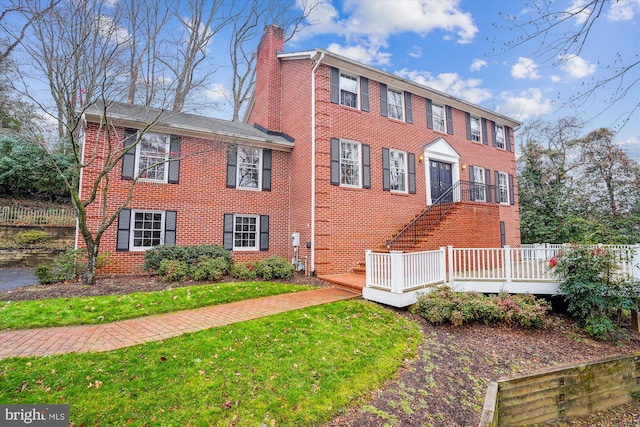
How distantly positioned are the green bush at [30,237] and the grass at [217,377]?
12.2 m

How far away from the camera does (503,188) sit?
1570cm

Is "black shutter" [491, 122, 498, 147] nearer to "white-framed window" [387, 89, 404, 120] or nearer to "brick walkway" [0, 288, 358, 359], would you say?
"white-framed window" [387, 89, 404, 120]

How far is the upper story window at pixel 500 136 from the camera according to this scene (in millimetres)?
15820

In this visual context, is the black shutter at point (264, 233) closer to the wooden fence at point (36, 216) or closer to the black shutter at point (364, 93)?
the black shutter at point (364, 93)

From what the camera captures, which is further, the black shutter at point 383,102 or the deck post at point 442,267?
the black shutter at point 383,102

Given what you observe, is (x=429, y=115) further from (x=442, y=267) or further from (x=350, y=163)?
(x=442, y=267)

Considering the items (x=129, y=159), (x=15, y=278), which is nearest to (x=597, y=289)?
(x=129, y=159)

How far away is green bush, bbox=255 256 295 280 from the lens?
9.10 m

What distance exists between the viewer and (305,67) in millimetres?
11234

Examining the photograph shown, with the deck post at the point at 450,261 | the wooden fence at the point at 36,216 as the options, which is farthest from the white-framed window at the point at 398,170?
the wooden fence at the point at 36,216

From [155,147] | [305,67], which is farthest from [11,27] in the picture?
[305,67]

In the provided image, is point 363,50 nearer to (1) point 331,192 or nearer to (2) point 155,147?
(1) point 331,192

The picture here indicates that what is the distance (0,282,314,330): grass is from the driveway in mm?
3000

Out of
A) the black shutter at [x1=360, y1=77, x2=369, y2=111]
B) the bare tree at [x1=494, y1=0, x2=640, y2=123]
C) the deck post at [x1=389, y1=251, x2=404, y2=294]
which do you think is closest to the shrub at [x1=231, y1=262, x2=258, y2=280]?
the deck post at [x1=389, y1=251, x2=404, y2=294]
